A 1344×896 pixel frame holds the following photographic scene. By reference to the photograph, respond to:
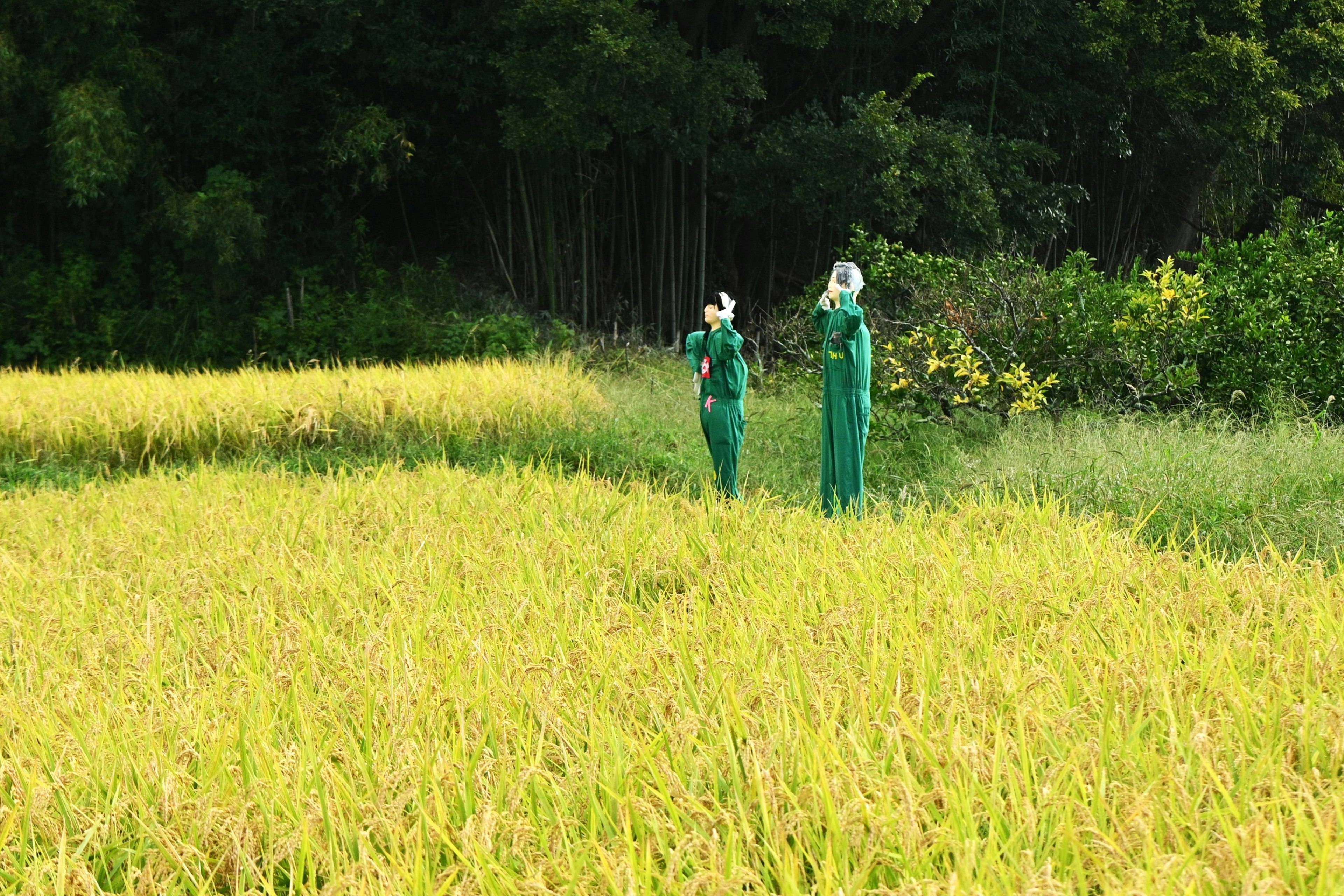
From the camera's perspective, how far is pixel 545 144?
13188 mm

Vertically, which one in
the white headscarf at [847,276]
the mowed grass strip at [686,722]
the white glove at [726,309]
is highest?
the white headscarf at [847,276]

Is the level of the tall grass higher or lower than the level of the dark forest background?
lower

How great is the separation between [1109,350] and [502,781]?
7505 mm

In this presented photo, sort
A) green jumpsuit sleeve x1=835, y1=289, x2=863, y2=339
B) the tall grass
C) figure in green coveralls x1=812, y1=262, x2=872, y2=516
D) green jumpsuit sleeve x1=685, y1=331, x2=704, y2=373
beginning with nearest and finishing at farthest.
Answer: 1. the tall grass
2. green jumpsuit sleeve x1=835, y1=289, x2=863, y2=339
3. figure in green coveralls x1=812, y1=262, x2=872, y2=516
4. green jumpsuit sleeve x1=685, y1=331, x2=704, y2=373

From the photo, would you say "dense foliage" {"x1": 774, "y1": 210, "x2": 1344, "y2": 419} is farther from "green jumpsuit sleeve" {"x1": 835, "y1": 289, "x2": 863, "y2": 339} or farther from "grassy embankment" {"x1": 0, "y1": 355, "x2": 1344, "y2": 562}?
"green jumpsuit sleeve" {"x1": 835, "y1": 289, "x2": 863, "y2": 339}

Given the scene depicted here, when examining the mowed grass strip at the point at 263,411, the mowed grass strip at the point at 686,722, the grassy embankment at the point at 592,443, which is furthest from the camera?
the mowed grass strip at the point at 263,411

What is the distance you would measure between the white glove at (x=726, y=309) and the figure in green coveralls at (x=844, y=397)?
0.59 meters

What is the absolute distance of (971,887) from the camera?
1.70 meters

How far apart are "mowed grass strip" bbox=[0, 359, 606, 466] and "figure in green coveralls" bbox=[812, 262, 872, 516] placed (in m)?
2.72

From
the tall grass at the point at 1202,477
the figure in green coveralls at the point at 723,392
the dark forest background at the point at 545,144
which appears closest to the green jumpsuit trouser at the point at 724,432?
the figure in green coveralls at the point at 723,392

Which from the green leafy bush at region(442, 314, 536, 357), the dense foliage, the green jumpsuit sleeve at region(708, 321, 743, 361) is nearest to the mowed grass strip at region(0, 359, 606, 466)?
the green jumpsuit sleeve at region(708, 321, 743, 361)

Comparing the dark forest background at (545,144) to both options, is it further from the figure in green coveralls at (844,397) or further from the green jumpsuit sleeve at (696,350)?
the figure in green coveralls at (844,397)

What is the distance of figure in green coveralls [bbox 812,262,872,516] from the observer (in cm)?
651

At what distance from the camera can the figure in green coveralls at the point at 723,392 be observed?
23.1 ft
